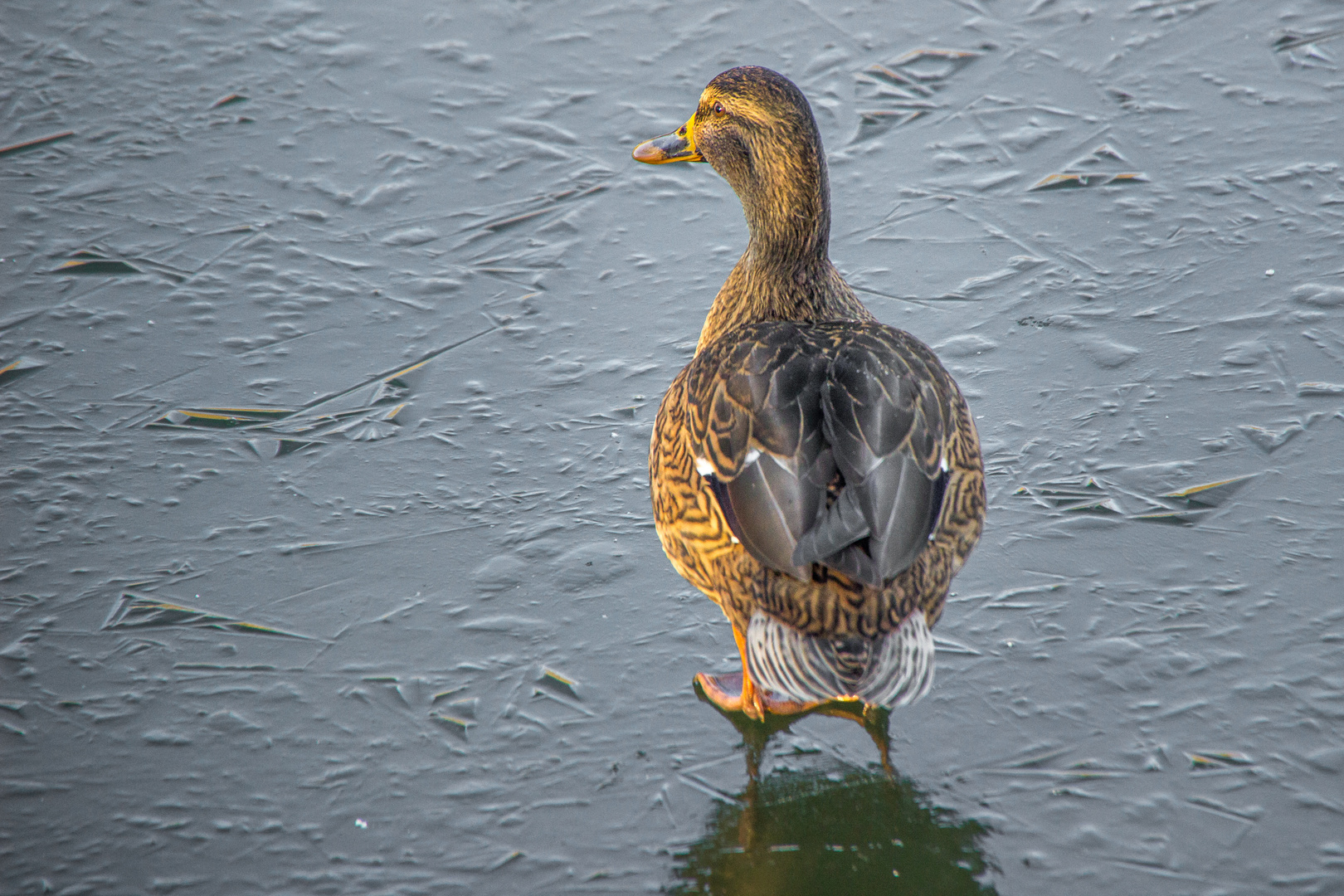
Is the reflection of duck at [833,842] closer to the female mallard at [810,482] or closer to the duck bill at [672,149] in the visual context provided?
the female mallard at [810,482]

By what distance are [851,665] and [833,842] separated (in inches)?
15.9

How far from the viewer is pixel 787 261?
3455mm

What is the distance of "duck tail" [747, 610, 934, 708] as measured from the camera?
8.41 feet

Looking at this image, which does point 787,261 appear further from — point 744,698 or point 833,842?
point 833,842

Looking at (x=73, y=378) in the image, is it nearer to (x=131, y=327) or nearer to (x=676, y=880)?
(x=131, y=327)

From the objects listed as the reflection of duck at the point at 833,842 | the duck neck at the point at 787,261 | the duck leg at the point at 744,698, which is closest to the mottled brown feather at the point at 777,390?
the duck neck at the point at 787,261

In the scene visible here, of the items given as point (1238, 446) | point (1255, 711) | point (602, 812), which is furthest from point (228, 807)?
point (1238, 446)

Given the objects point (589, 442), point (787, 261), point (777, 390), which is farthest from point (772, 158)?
point (589, 442)

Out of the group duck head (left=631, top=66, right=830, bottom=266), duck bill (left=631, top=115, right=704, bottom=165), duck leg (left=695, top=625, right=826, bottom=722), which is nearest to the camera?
duck leg (left=695, top=625, right=826, bottom=722)

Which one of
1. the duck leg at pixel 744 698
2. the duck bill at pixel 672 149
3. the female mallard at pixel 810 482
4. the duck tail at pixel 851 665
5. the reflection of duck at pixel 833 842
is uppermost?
the duck bill at pixel 672 149

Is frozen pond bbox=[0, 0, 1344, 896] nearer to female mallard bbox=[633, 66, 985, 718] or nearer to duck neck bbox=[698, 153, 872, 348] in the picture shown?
female mallard bbox=[633, 66, 985, 718]

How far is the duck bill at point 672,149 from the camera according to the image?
149 inches

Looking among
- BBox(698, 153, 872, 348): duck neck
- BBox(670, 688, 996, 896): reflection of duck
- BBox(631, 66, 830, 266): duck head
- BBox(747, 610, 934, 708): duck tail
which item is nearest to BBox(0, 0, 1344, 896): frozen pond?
BBox(670, 688, 996, 896): reflection of duck

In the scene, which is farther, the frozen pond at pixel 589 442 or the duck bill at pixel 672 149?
the duck bill at pixel 672 149
